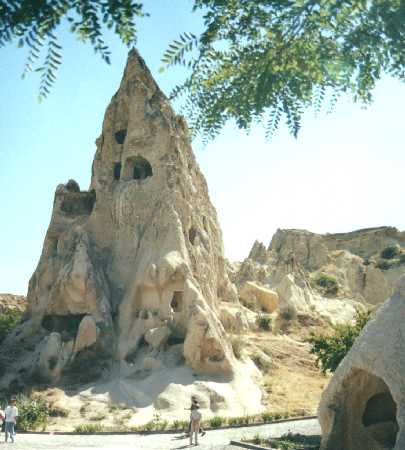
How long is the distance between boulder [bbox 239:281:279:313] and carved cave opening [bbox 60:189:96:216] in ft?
44.8

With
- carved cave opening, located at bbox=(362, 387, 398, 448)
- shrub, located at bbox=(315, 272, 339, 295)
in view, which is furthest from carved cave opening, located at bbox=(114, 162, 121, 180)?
shrub, located at bbox=(315, 272, 339, 295)

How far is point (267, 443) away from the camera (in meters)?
13.3

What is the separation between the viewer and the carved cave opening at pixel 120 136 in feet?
95.1

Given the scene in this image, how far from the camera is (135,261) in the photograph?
25422 millimetres

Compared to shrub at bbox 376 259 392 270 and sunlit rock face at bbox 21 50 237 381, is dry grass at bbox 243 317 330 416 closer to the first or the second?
sunlit rock face at bbox 21 50 237 381

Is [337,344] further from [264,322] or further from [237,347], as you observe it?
[264,322]

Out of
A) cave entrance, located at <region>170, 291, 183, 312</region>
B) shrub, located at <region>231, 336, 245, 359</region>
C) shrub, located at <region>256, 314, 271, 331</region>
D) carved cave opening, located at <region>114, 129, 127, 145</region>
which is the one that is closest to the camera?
cave entrance, located at <region>170, 291, 183, 312</region>

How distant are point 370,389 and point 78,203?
20445mm

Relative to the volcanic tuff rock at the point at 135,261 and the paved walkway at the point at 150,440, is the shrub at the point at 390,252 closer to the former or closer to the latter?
the volcanic tuff rock at the point at 135,261

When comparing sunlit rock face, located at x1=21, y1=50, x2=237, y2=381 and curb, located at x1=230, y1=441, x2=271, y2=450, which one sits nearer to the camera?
curb, located at x1=230, y1=441, x2=271, y2=450

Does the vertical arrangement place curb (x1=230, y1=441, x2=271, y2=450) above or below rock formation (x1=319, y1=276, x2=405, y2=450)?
below

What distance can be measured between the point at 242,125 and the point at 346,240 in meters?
76.6

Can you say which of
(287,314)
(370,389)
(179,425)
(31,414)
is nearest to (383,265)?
(287,314)

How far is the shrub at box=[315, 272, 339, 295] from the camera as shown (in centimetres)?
5069
